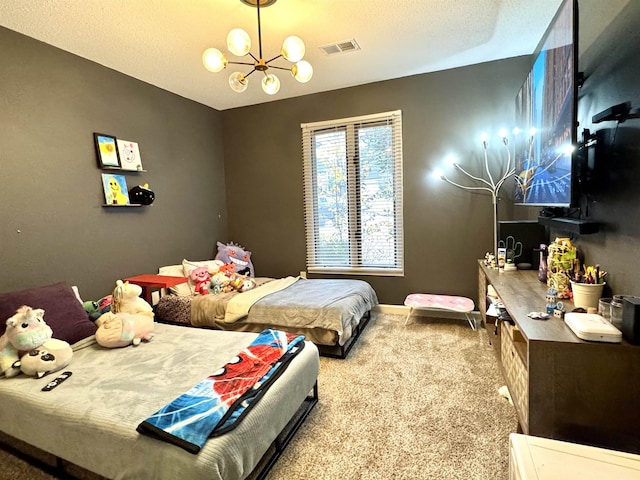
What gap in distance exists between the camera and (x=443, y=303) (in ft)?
10.8

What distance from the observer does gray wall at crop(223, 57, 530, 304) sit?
3355 millimetres

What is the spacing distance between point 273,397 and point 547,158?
2192mm

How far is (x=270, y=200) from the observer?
435 centimetres

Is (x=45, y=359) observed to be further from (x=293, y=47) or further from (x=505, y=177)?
(x=505, y=177)

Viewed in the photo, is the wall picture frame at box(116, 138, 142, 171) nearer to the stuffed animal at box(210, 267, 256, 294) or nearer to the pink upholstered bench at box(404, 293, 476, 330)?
the stuffed animal at box(210, 267, 256, 294)

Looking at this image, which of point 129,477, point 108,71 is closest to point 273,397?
point 129,477

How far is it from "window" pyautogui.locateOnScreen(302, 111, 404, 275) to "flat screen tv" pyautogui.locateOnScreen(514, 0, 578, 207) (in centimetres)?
141

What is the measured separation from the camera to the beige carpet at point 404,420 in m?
1.59

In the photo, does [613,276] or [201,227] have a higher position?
[201,227]

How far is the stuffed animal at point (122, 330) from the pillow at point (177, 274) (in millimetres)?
994

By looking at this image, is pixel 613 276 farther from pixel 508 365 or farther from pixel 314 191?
pixel 314 191

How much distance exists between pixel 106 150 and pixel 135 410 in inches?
100

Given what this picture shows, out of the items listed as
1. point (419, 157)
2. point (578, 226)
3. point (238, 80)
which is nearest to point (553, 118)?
point (578, 226)

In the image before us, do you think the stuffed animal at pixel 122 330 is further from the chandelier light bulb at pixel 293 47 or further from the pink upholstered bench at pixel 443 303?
the pink upholstered bench at pixel 443 303
